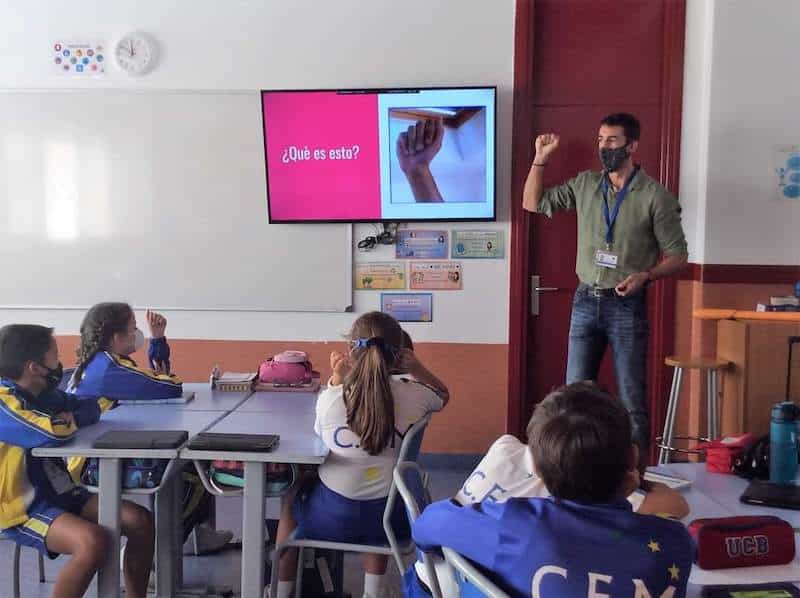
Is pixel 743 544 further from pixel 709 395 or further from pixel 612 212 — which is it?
pixel 709 395

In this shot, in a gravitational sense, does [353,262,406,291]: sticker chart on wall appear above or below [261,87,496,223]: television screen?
below

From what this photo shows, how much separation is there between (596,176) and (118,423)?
221cm

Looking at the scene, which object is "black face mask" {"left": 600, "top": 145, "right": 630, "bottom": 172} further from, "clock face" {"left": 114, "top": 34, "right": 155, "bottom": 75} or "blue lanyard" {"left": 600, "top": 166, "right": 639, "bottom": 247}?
"clock face" {"left": 114, "top": 34, "right": 155, "bottom": 75}

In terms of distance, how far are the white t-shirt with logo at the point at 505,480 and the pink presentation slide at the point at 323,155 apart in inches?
110

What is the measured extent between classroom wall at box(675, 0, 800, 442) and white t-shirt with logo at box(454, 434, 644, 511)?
2792mm

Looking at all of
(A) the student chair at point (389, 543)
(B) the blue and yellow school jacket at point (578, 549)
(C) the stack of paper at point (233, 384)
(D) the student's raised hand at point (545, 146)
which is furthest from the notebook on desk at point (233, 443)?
(D) the student's raised hand at point (545, 146)

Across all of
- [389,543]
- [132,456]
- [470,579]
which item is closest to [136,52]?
[132,456]

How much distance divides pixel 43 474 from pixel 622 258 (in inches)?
90.5

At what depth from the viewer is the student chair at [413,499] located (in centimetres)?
145

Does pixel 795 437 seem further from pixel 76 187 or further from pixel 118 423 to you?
pixel 76 187

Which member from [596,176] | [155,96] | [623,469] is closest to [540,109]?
[596,176]

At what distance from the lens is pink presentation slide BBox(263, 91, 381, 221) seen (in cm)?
428

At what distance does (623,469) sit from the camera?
1.27m

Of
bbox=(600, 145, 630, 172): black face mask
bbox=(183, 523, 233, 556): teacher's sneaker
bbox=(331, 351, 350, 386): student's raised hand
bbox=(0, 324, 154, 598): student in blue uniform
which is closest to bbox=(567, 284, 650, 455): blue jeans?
bbox=(600, 145, 630, 172): black face mask
